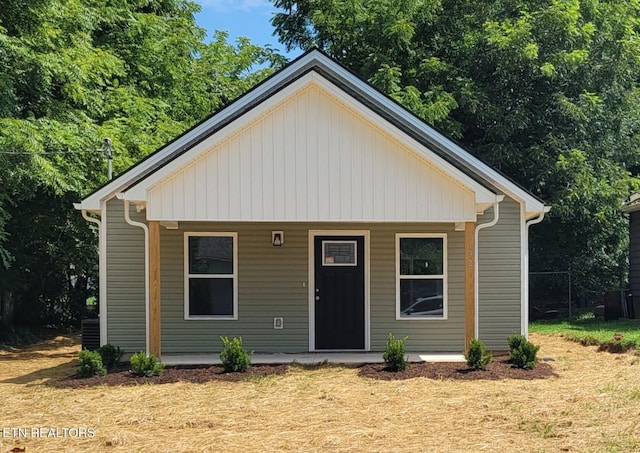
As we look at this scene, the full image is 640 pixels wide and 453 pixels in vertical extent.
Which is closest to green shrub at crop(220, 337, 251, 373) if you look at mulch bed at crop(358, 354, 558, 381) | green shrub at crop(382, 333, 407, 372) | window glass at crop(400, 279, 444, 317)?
mulch bed at crop(358, 354, 558, 381)

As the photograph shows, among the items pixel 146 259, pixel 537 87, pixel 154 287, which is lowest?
pixel 154 287

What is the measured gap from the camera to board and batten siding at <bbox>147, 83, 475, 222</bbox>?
32.7 feet

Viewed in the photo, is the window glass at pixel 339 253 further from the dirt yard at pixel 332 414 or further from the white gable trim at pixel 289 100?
the dirt yard at pixel 332 414

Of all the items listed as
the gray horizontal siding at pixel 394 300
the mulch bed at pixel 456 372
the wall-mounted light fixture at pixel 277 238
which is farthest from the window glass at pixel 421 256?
the wall-mounted light fixture at pixel 277 238

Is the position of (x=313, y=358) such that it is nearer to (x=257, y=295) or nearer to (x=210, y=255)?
(x=257, y=295)

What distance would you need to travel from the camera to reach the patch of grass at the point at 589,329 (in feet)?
43.0

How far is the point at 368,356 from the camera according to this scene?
1118 cm

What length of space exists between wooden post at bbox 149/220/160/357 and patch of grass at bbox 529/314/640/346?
8375mm

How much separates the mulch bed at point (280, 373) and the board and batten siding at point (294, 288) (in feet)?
4.62

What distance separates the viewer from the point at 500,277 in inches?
458

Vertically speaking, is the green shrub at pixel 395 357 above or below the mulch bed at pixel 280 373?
above

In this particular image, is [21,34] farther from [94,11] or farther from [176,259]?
[176,259]

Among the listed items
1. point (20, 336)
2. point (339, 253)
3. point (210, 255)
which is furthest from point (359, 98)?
point (20, 336)

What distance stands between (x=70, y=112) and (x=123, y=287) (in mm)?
5073
